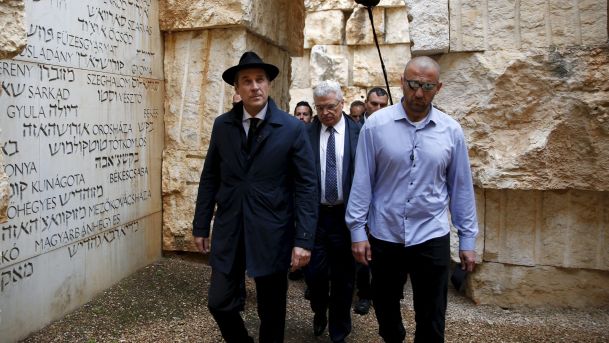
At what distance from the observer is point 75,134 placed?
3906 millimetres

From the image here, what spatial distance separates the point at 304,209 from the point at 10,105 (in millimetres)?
1815

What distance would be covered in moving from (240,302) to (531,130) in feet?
8.65

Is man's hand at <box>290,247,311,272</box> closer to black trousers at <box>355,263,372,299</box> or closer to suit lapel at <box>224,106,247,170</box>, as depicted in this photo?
suit lapel at <box>224,106,247,170</box>

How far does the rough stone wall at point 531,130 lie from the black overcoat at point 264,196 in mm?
1876

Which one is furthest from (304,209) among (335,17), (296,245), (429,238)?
(335,17)

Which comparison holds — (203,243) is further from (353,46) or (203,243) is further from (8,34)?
(353,46)

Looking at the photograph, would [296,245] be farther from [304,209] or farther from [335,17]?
[335,17]

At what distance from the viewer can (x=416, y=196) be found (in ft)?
9.53

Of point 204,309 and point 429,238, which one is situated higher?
point 429,238

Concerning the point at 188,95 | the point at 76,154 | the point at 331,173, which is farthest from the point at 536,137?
the point at 76,154

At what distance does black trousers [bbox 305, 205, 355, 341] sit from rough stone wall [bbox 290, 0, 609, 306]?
137cm

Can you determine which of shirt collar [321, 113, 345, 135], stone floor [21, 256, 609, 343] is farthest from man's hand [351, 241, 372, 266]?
stone floor [21, 256, 609, 343]

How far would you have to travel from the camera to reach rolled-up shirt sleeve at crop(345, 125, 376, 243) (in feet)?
9.93

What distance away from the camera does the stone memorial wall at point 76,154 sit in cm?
337
